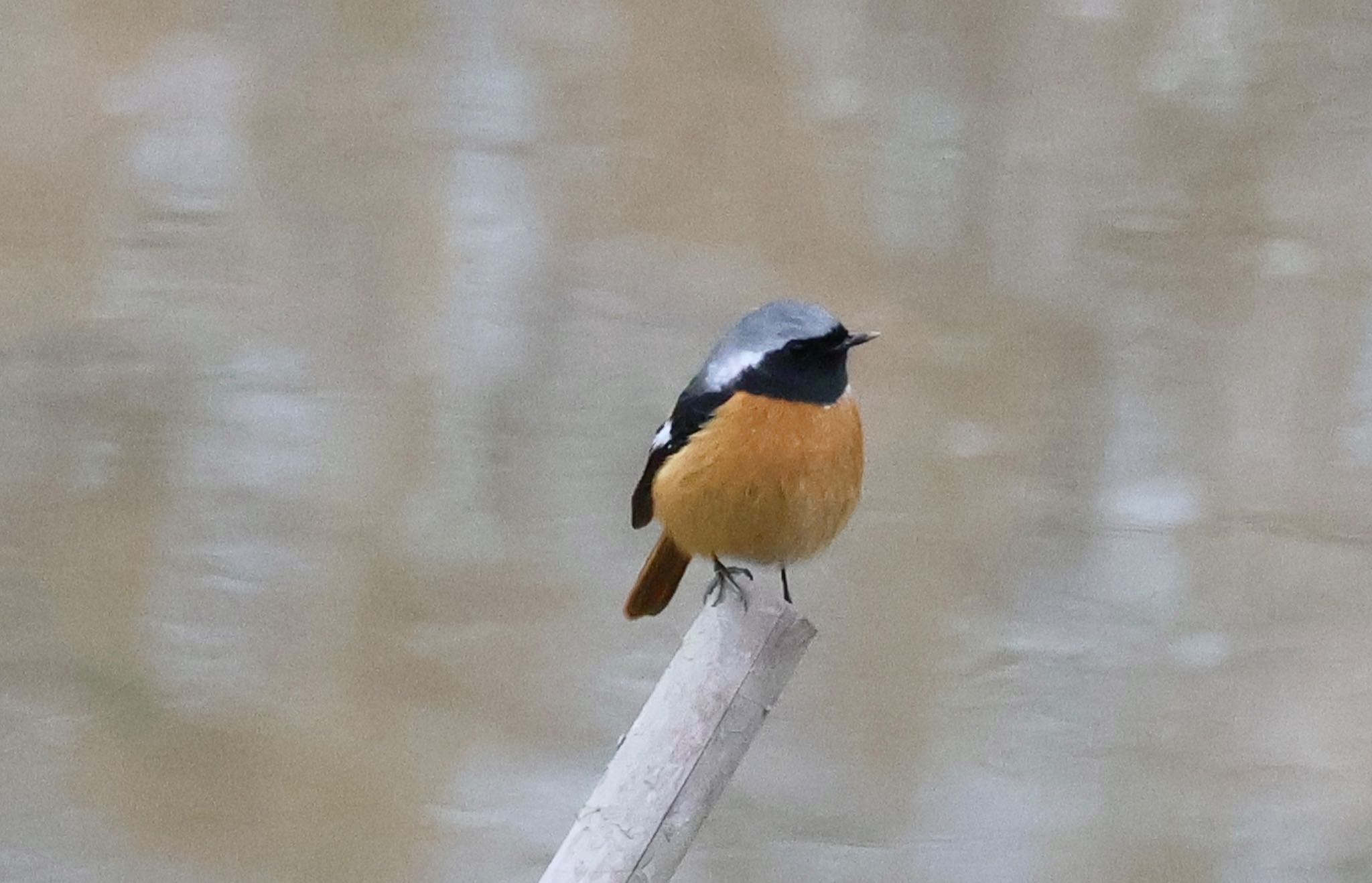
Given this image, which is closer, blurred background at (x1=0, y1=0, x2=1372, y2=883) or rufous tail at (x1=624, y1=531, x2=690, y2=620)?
rufous tail at (x1=624, y1=531, x2=690, y2=620)

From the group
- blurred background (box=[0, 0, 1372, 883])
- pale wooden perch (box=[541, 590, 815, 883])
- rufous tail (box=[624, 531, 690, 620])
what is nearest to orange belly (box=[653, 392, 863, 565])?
rufous tail (box=[624, 531, 690, 620])

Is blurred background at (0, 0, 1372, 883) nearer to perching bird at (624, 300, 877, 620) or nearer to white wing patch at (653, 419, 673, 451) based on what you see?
white wing patch at (653, 419, 673, 451)

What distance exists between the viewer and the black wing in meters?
1.65

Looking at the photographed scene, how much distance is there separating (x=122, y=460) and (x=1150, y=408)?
69.9 inches

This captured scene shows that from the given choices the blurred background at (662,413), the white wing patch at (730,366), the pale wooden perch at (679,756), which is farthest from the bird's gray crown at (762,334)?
the blurred background at (662,413)

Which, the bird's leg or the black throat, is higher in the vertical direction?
the black throat

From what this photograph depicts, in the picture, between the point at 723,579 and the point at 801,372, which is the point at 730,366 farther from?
the point at 723,579

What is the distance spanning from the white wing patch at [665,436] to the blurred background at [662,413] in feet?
2.36

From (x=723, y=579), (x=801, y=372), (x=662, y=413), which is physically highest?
(x=801, y=372)

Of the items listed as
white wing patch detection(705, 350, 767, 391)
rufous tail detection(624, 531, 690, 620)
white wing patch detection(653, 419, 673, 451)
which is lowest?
rufous tail detection(624, 531, 690, 620)

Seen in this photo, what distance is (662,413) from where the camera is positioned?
250cm

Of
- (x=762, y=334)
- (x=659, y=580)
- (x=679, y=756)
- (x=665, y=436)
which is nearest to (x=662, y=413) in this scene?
(x=659, y=580)

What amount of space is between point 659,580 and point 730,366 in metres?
0.37

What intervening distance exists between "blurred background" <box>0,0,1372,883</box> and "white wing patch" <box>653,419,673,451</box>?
0.72 meters
